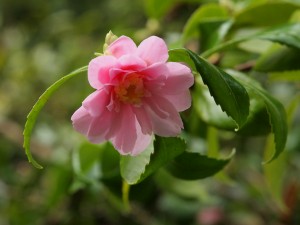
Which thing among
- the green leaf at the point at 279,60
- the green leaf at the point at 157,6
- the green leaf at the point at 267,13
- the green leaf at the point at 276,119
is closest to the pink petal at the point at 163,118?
the green leaf at the point at 276,119

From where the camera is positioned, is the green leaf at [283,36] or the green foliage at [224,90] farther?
the green leaf at [283,36]

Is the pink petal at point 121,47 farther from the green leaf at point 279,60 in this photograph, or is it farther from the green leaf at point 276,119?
the green leaf at point 279,60

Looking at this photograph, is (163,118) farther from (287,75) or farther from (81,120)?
(287,75)

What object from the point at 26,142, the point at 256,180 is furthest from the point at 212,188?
the point at 26,142

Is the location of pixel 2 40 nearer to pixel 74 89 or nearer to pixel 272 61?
pixel 74 89

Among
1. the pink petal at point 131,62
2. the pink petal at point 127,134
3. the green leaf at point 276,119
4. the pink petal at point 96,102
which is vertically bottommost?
the green leaf at point 276,119

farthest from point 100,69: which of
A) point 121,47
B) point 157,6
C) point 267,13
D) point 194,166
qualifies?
point 157,6
